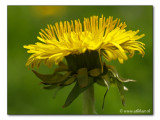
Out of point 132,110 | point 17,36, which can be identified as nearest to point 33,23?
point 17,36

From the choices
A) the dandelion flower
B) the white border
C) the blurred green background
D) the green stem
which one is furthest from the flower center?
the blurred green background

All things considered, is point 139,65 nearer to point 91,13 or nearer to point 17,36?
point 91,13

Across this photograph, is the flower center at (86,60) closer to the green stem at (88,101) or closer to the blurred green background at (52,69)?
the green stem at (88,101)

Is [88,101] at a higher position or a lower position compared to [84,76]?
lower
